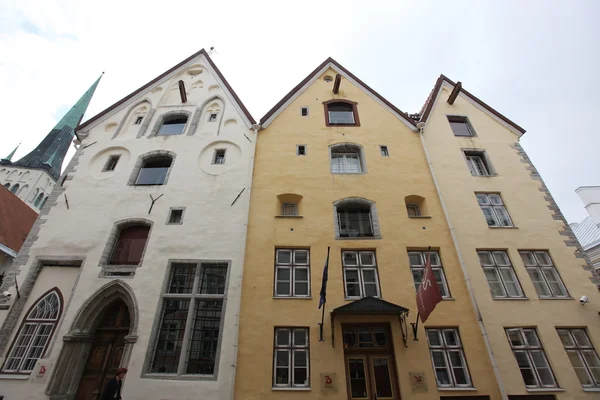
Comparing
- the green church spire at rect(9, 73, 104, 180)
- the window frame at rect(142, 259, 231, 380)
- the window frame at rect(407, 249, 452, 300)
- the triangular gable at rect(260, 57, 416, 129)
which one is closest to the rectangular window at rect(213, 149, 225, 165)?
the triangular gable at rect(260, 57, 416, 129)

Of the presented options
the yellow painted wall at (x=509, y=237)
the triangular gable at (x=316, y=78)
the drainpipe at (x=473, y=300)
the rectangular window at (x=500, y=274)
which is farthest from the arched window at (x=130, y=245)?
the rectangular window at (x=500, y=274)

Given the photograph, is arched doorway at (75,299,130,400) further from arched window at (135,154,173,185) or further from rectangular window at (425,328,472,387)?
rectangular window at (425,328,472,387)

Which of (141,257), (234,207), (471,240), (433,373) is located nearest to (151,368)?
(141,257)

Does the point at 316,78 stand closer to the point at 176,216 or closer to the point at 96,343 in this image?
the point at 176,216

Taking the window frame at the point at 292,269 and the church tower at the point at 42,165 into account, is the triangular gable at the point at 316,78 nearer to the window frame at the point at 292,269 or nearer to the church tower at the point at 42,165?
the window frame at the point at 292,269

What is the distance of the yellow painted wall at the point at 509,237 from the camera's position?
9641mm

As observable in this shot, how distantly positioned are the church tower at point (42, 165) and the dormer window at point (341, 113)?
42.1m

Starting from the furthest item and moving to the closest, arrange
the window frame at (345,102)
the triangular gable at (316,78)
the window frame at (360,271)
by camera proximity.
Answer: the triangular gable at (316,78) → the window frame at (345,102) → the window frame at (360,271)

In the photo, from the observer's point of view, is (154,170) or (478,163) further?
(478,163)

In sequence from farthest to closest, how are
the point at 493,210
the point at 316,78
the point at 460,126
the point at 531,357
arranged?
1. the point at 316,78
2. the point at 460,126
3. the point at 493,210
4. the point at 531,357

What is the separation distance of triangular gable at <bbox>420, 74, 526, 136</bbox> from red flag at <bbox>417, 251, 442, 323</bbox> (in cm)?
1045

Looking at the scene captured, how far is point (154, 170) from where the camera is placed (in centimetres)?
1466

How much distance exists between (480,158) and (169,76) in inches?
742

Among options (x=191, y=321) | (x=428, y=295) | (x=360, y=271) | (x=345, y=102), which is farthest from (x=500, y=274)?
(x=345, y=102)
